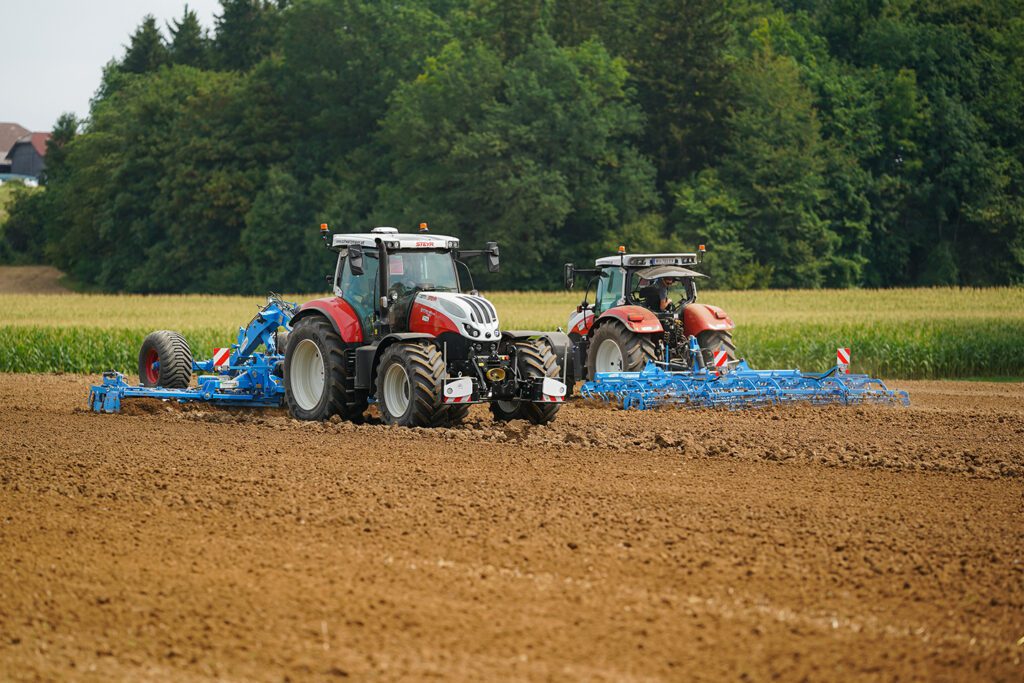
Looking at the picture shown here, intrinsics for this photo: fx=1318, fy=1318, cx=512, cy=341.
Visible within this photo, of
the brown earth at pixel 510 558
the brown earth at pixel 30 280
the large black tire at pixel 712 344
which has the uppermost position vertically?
the brown earth at pixel 30 280

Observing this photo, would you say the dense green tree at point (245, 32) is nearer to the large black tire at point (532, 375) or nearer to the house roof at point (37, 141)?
the large black tire at point (532, 375)

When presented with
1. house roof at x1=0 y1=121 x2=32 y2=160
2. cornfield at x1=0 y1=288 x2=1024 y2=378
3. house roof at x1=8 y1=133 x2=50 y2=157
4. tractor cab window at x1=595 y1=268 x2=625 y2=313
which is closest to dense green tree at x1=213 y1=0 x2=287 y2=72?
cornfield at x1=0 y1=288 x2=1024 y2=378

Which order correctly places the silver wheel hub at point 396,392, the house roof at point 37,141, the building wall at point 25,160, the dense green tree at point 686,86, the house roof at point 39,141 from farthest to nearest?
1. the building wall at point 25,160
2. the house roof at point 39,141
3. the house roof at point 37,141
4. the dense green tree at point 686,86
5. the silver wheel hub at point 396,392

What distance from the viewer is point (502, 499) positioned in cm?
941

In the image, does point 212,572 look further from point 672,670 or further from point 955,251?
point 955,251

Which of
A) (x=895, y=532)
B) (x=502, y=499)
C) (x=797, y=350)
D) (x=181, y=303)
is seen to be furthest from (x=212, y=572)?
(x=181, y=303)

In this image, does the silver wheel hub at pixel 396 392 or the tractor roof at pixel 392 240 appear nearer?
the silver wheel hub at pixel 396 392

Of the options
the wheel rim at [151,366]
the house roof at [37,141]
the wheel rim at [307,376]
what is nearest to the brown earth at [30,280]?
the wheel rim at [151,366]

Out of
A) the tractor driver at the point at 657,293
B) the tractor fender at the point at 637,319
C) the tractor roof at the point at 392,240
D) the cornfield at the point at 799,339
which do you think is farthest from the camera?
the cornfield at the point at 799,339

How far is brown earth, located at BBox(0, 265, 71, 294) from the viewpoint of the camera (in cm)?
6594

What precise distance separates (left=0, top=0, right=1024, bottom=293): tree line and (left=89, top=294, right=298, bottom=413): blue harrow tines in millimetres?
32269

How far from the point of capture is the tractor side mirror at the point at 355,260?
1305 cm

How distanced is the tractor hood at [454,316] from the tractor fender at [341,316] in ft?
2.15

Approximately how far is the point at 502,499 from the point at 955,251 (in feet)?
158
